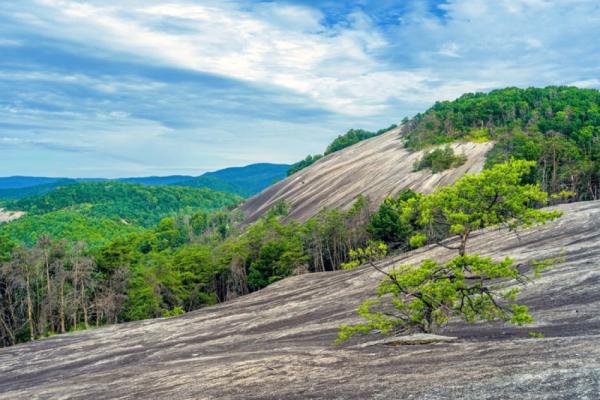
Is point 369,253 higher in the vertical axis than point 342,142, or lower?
lower

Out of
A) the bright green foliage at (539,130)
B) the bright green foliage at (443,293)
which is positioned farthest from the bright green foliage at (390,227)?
the bright green foliage at (443,293)

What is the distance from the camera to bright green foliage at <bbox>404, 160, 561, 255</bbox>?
1827cm

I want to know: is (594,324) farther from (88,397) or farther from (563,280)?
(88,397)

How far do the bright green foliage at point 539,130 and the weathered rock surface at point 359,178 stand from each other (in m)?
4.55

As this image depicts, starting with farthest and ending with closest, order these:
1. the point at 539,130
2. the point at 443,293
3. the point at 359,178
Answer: the point at 359,178 → the point at 539,130 → the point at 443,293

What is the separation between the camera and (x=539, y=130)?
300ft

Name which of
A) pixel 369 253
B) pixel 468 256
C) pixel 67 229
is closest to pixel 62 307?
pixel 369 253

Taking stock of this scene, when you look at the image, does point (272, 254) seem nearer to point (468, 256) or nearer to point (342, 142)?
point (468, 256)

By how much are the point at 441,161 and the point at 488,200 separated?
67.6 metres

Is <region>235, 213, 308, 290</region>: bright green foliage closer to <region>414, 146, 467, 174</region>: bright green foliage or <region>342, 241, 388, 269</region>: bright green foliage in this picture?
<region>414, 146, 467, 174</region>: bright green foliage

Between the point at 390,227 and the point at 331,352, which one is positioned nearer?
the point at 331,352

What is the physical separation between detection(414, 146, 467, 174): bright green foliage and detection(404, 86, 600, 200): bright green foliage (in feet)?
17.8

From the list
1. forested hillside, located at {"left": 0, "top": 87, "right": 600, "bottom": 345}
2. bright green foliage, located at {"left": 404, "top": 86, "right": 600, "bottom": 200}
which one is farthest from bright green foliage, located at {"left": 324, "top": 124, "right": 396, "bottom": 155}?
forested hillside, located at {"left": 0, "top": 87, "right": 600, "bottom": 345}

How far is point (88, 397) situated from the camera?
1995 cm
